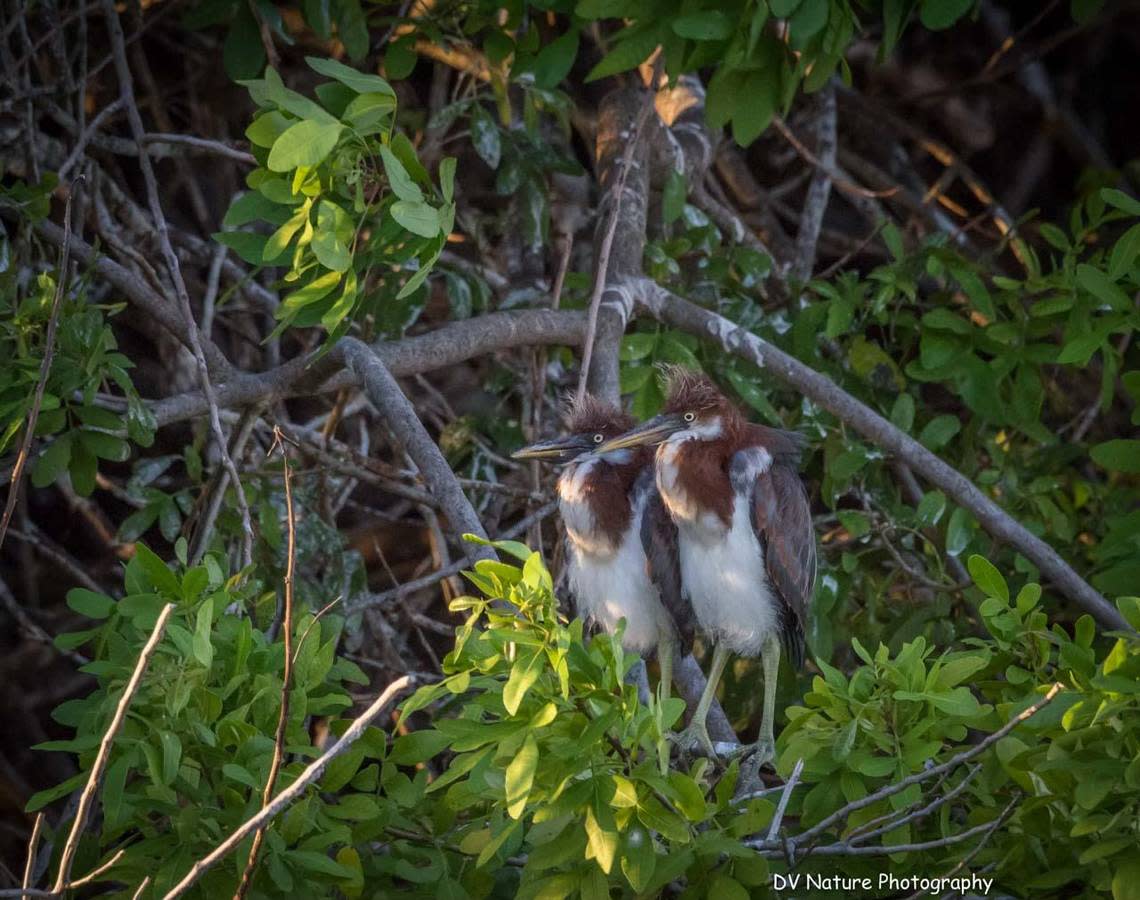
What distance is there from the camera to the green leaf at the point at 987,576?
9.46 ft

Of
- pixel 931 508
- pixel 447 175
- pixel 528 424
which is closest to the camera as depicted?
pixel 447 175

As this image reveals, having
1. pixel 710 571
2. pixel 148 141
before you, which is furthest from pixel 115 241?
pixel 710 571

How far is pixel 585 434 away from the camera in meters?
3.88

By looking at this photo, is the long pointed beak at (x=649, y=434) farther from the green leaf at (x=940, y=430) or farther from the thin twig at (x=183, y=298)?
the green leaf at (x=940, y=430)

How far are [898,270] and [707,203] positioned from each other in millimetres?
1083

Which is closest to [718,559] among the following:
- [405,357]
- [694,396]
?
[694,396]

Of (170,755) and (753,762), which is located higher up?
(170,755)

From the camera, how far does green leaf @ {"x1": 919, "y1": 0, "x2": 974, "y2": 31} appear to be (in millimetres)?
3828

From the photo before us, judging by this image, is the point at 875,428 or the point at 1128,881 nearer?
the point at 1128,881

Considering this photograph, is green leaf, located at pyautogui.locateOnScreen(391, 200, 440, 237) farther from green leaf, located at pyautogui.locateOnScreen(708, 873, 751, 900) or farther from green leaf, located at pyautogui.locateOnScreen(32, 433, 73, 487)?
green leaf, located at pyautogui.locateOnScreen(708, 873, 751, 900)

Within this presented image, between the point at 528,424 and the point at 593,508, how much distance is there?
1.15m

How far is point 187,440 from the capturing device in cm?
575

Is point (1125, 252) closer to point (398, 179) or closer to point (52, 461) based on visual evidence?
point (398, 179)

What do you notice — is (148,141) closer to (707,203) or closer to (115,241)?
(115,241)
